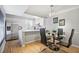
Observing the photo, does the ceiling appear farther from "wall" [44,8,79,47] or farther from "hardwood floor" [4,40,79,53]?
"hardwood floor" [4,40,79,53]

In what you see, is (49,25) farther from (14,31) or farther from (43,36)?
(14,31)

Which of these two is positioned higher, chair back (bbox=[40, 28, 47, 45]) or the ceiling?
the ceiling

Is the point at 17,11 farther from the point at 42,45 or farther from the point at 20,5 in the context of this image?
the point at 42,45

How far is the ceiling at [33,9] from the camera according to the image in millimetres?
1465

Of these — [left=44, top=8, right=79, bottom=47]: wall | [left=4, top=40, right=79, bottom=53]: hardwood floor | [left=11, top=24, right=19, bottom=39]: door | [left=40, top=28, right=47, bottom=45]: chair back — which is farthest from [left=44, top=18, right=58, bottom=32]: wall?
[left=11, top=24, right=19, bottom=39]: door

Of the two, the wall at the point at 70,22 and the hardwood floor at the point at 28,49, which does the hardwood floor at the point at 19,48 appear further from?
the wall at the point at 70,22

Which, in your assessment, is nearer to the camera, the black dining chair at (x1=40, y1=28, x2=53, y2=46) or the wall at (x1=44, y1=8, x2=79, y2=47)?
the wall at (x1=44, y1=8, x2=79, y2=47)

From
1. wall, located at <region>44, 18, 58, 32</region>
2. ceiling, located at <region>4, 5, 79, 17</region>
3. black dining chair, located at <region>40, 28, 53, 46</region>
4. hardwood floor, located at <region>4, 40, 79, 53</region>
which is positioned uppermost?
ceiling, located at <region>4, 5, 79, 17</region>

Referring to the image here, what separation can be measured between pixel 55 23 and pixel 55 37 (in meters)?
0.31

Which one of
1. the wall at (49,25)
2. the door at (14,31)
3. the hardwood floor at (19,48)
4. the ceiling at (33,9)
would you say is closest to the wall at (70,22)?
the wall at (49,25)

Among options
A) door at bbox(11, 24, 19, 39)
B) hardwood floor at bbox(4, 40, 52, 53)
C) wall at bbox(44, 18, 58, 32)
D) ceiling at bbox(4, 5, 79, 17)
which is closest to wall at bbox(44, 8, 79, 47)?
wall at bbox(44, 18, 58, 32)

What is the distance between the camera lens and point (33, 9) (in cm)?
152

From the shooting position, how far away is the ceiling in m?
1.46
